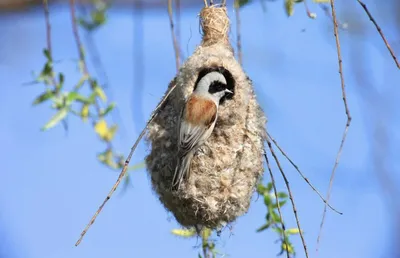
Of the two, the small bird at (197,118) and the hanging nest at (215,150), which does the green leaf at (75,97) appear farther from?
the small bird at (197,118)

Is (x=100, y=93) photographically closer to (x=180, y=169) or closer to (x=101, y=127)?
(x=101, y=127)

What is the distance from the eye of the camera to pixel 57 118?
3.52 meters

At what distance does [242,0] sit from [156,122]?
72 centimetres

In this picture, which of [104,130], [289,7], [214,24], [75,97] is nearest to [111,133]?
[104,130]

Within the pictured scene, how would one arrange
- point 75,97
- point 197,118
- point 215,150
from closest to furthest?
point 197,118
point 215,150
point 75,97

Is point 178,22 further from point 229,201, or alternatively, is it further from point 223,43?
point 229,201

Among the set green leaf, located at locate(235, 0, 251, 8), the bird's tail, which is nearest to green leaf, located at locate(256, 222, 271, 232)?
the bird's tail

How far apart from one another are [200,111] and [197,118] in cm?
6

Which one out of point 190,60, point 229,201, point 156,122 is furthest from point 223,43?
point 229,201

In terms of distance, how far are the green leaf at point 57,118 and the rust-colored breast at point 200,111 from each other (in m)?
0.60

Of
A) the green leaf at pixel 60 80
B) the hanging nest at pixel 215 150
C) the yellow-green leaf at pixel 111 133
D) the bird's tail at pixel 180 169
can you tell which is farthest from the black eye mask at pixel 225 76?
the green leaf at pixel 60 80

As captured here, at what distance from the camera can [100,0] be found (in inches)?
167

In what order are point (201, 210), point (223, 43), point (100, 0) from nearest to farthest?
point (201, 210) < point (223, 43) < point (100, 0)

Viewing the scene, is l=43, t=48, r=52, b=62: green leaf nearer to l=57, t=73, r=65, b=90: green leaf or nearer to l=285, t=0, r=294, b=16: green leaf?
l=57, t=73, r=65, b=90: green leaf
